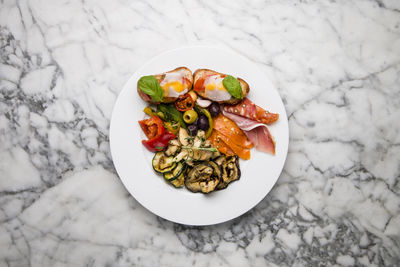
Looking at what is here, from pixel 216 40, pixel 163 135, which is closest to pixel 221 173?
pixel 163 135

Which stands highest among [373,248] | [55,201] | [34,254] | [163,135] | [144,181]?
[163,135]

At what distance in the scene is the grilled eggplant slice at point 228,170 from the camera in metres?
2.21

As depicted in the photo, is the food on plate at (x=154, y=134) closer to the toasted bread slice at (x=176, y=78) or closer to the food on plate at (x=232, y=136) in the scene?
the toasted bread slice at (x=176, y=78)

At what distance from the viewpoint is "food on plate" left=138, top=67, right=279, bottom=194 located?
218cm

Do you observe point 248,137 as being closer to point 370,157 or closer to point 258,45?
point 258,45

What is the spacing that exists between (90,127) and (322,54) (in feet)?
6.04

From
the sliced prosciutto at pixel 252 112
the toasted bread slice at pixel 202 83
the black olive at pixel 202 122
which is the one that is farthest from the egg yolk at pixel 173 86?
the sliced prosciutto at pixel 252 112

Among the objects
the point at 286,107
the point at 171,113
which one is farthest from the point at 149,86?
the point at 286,107

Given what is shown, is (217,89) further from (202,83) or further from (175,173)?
(175,173)

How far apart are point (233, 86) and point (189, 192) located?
2.48 feet

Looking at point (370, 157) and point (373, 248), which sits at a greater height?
point (370, 157)

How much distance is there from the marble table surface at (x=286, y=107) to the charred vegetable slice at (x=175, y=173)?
1.49 feet

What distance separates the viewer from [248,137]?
2275mm

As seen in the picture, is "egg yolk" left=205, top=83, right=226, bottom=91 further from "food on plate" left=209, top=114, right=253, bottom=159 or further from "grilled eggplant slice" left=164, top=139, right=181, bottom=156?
"grilled eggplant slice" left=164, top=139, right=181, bottom=156
